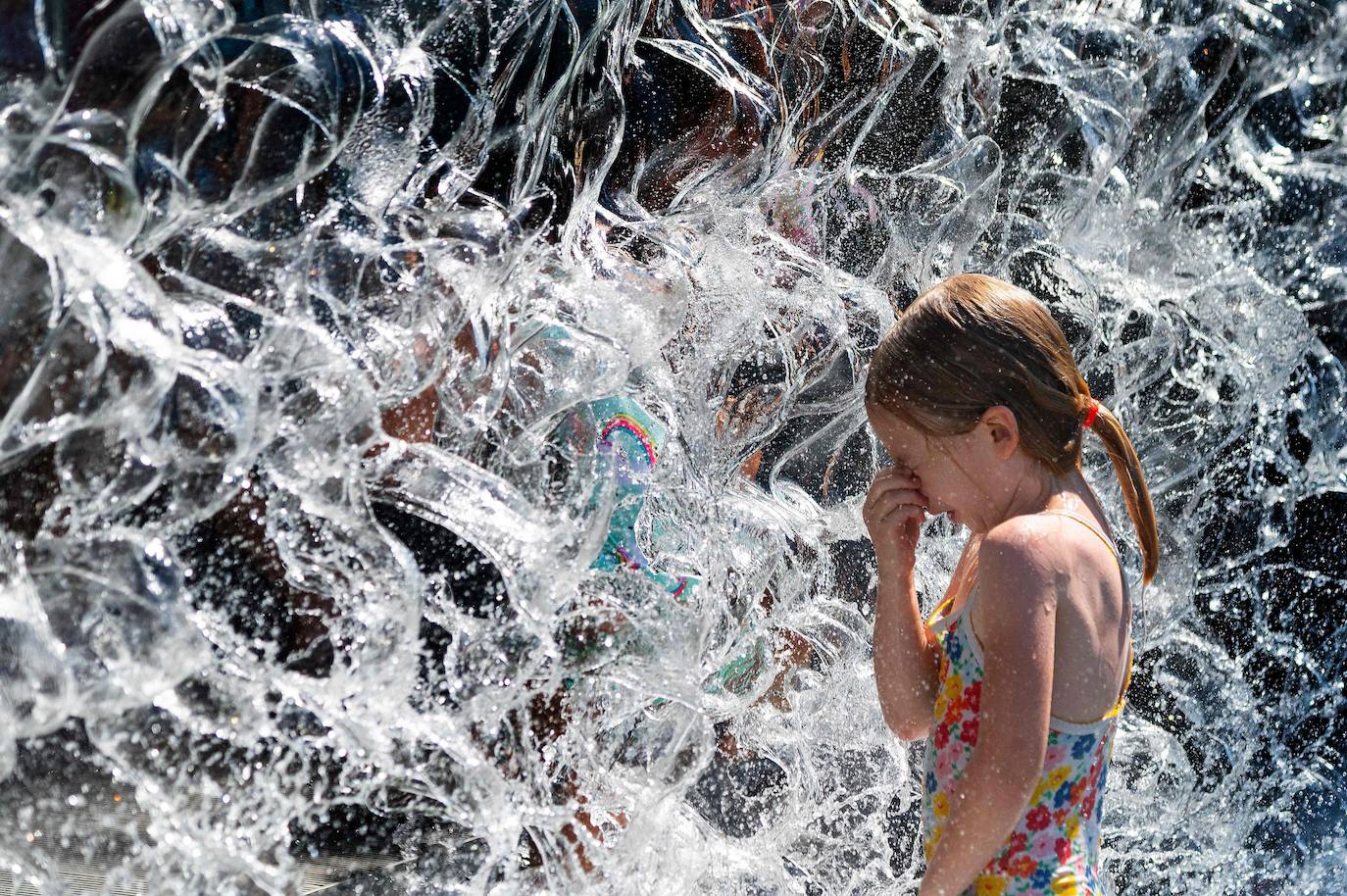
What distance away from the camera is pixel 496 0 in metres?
2.17

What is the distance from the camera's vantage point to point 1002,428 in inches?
68.5

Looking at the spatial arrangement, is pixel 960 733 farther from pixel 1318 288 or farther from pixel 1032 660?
pixel 1318 288

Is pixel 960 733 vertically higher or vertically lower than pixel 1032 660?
lower

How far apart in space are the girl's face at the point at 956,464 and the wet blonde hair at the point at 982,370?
0.02m

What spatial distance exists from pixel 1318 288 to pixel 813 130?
1.52 m

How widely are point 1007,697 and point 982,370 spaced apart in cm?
42

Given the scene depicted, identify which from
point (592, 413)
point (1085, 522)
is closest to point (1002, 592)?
point (1085, 522)

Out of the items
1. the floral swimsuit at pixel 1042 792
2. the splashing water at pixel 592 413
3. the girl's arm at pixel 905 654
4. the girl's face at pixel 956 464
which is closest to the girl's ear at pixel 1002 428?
the girl's face at pixel 956 464

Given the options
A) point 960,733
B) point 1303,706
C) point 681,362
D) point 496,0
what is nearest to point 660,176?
point 681,362

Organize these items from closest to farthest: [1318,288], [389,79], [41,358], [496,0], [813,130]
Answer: [41,358]
[389,79]
[496,0]
[813,130]
[1318,288]

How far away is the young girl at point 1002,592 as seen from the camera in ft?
5.32

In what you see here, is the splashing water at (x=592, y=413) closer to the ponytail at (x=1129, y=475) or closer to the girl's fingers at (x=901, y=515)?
the girl's fingers at (x=901, y=515)

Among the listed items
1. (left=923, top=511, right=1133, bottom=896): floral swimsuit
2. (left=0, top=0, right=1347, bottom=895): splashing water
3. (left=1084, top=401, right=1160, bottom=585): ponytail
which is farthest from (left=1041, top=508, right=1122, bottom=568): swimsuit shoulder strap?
(left=0, top=0, right=1347, bottom=895): splashing water

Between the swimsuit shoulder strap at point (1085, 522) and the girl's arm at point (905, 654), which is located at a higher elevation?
the swimsuit shoulder strap at point (1085, 522)
